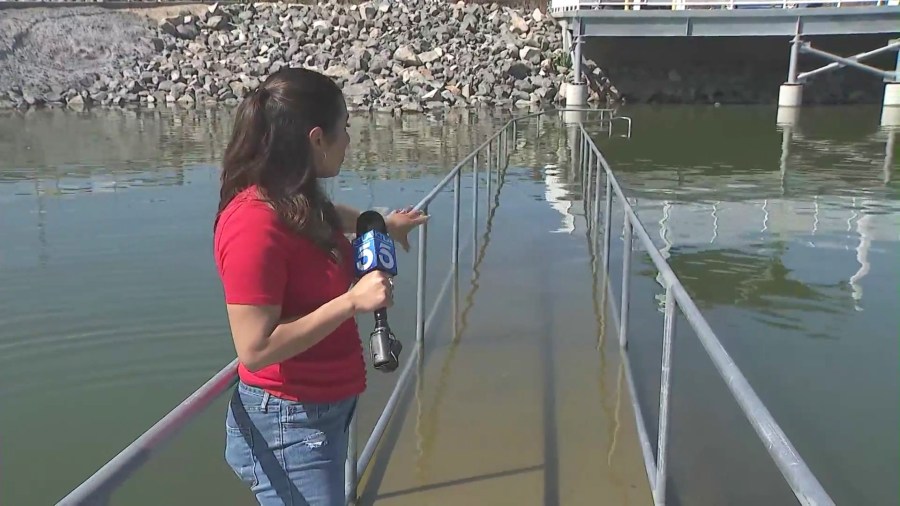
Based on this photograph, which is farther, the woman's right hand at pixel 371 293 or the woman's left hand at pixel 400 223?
the woman's left hand at pixel 400 223

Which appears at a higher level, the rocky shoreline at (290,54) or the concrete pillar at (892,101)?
the rocky shoreline at (290,54)

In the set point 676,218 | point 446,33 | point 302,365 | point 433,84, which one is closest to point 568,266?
point 676,218

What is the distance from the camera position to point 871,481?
13.8 feet

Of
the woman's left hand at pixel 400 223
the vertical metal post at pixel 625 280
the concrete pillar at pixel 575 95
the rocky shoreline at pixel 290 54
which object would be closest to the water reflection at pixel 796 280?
the vertical metal post at pixel 625 280

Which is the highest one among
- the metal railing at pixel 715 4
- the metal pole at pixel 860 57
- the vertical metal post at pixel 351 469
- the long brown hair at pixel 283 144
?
the metal railing at pixel 715 4

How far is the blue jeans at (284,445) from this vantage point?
203 centimetres

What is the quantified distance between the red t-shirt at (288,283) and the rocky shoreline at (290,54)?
1033 inches

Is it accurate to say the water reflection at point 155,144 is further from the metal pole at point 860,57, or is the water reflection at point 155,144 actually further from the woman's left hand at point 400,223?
the woman's left hand at point 400,223

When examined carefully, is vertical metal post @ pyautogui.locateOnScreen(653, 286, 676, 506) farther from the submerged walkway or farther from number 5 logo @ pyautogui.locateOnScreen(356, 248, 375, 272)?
number 5 logo @ pyautogui.locateOnScreen(356, 248, 375, 272)

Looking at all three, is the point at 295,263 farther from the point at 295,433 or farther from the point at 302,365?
the point at 295,433

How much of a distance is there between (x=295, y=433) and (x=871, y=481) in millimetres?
3437

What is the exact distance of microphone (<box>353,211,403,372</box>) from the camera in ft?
6.55

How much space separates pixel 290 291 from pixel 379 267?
224 millimetres

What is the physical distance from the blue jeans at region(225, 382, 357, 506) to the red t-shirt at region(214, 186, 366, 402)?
36 millimetres
